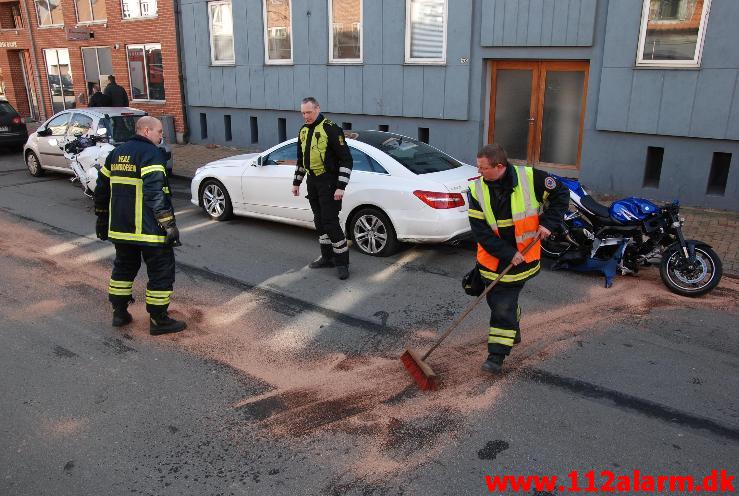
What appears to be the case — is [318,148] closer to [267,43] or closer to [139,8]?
[267,43]

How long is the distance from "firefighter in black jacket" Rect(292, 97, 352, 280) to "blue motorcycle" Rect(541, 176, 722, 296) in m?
2.38

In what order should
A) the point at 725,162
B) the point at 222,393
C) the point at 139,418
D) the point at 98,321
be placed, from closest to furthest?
the point at 139,418
the point at 222,393
the point at 98,321
the point at 725,162

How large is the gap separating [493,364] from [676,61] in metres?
7.59

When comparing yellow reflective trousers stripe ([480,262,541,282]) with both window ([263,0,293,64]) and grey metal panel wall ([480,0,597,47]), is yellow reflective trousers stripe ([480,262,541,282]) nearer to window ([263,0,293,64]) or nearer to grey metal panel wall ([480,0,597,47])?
grey metal panel wall ([480,0,597,47])

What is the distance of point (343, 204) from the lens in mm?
7883

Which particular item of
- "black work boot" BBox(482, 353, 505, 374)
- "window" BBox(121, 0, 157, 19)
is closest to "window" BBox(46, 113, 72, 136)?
"window" BBox(121, 0, 157, 19)

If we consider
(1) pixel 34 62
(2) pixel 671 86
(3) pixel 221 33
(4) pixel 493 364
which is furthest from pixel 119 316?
(1) pixel 34 62

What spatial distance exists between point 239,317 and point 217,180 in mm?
3988

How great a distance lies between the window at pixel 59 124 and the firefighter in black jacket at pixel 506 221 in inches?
426

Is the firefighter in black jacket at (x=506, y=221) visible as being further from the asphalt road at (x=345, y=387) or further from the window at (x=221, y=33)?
the window at (x=221, y=33)

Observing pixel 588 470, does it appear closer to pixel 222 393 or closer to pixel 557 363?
pixel 557 363

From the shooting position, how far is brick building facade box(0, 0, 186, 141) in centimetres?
1764

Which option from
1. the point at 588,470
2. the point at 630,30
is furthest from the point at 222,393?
the point at 630,30

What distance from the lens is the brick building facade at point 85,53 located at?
17641 millimetres
